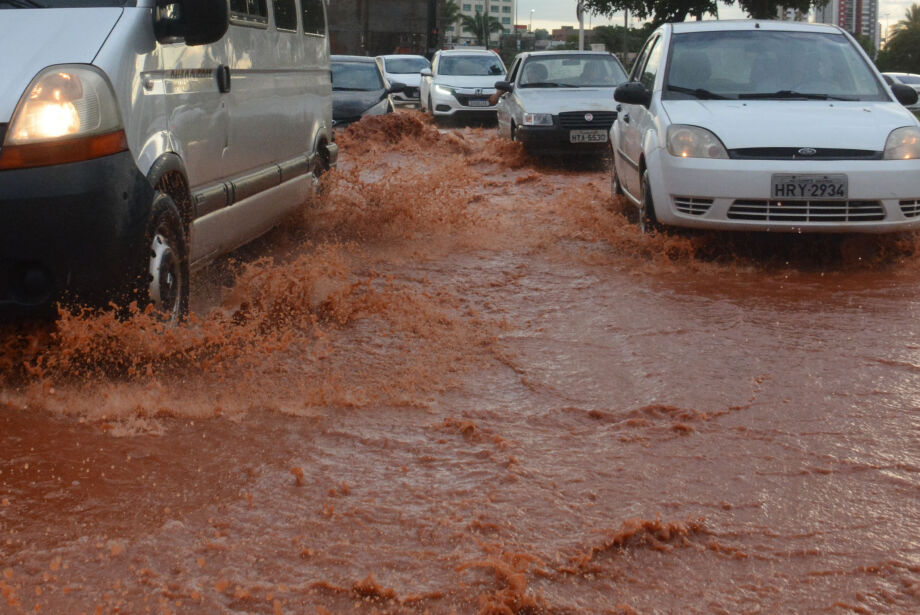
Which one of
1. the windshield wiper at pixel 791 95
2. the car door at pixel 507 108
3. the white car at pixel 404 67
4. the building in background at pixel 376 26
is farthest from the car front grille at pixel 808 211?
the building in background at pixel 376 26

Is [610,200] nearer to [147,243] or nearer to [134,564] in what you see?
[147,243]

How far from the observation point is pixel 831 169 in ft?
21.8

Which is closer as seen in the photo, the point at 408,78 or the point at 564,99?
the point at 564,99

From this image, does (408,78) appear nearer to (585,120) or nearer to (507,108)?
A: (507,108)

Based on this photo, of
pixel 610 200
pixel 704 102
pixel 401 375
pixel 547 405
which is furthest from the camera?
pixel 610 200

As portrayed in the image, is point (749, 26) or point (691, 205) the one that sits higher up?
point (749, 26)

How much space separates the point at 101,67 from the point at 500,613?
8.43 ft

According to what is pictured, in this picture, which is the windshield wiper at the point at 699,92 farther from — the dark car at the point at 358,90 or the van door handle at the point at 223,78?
the dark car at the point at 358,90

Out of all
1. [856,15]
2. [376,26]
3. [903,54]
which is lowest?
[903,54]

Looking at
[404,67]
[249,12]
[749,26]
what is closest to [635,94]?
[749,26]

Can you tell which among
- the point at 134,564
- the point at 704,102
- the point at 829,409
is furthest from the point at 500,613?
the point at 704,102

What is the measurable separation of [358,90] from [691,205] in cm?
1100

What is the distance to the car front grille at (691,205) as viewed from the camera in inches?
271

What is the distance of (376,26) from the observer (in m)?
69.9
